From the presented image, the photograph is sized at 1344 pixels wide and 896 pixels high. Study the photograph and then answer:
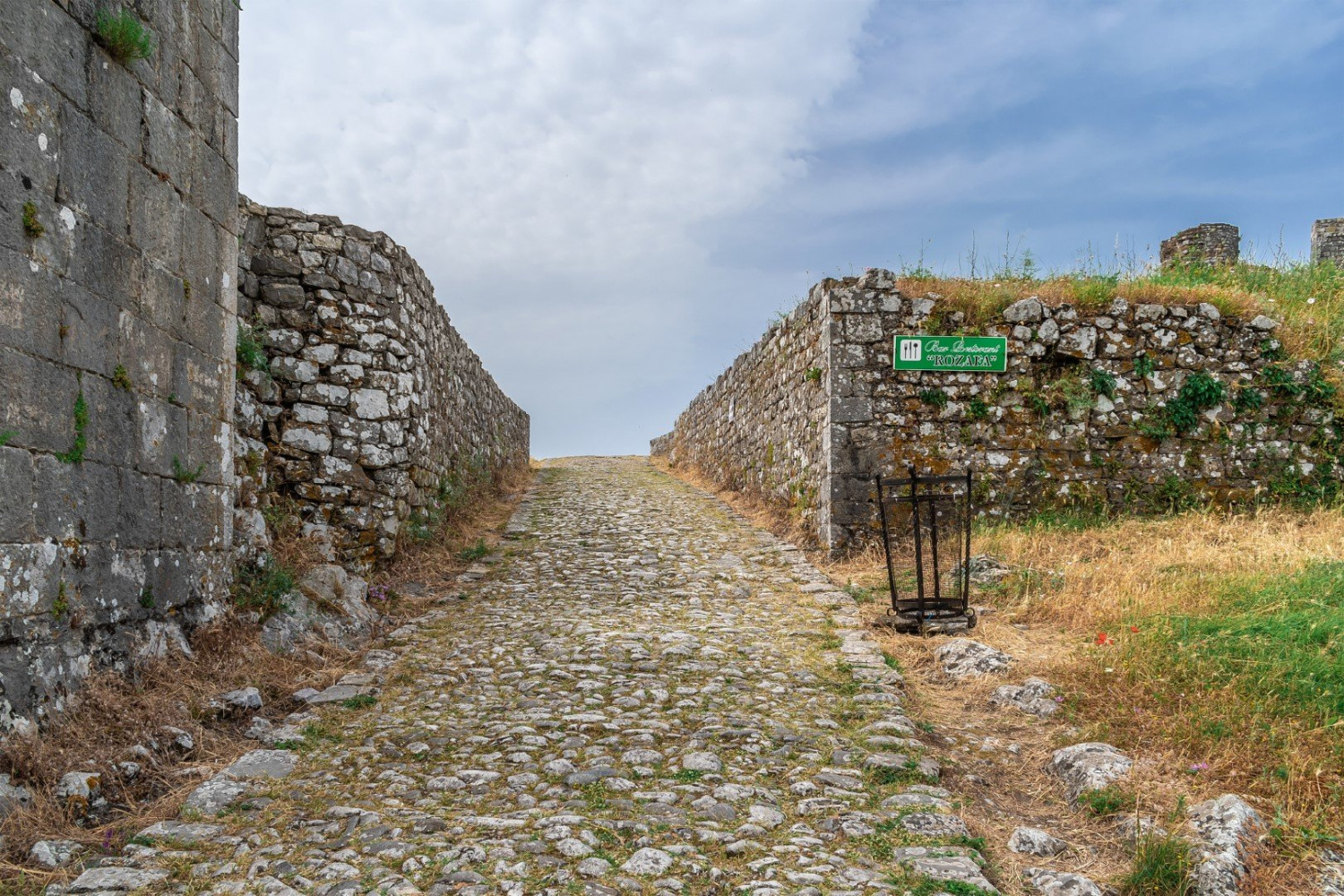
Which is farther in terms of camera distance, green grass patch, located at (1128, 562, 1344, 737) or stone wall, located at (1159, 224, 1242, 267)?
stone wall, located at (1159, 224, 1242, 267)

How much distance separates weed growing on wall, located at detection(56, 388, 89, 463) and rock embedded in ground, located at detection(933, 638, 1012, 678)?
5.86 m

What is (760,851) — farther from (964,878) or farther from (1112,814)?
(1112,814)

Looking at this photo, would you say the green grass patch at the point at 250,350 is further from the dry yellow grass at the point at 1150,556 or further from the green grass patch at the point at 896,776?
the dry yellow grass at the point at 1150,556

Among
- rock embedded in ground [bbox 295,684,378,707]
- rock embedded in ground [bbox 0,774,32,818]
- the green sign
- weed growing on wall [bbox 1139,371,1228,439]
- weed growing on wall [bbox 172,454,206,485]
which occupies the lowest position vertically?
rock embedded in ground [bbox 295,684,378,707]

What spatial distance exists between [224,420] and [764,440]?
8813mm

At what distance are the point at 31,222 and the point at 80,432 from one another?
44.2 inches

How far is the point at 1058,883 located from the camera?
341cm

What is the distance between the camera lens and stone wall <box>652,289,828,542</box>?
35.1 feet

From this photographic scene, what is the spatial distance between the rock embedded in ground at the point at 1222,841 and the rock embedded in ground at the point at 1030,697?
1.48 meters

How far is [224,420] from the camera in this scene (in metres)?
6.21

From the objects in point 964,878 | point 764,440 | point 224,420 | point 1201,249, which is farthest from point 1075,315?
point 224,420

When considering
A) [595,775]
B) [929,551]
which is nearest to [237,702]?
[595,775]

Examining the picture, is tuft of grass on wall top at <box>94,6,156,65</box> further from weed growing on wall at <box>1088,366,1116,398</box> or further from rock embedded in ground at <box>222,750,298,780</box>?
weed growing on wall at <box>1088,366,1116,398</box>

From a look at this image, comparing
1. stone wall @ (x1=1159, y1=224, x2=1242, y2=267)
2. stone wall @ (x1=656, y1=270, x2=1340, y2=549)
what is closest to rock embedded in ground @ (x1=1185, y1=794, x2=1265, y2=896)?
stone wall @ (x1=656, y1=270, x2=1340, y2=549)
